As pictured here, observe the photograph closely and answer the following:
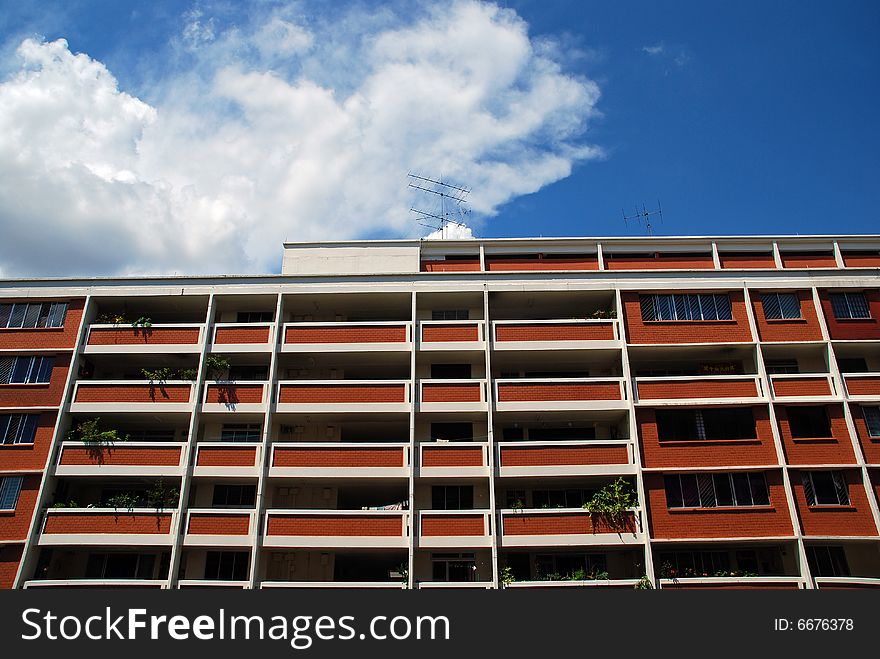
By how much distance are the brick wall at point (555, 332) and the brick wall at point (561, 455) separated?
15.8 ft

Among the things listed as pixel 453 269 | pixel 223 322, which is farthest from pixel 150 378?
pixel 453 269

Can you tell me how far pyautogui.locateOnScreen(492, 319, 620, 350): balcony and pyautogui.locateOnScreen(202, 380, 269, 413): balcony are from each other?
32.9 ft

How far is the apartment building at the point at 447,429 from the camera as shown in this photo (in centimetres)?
2317

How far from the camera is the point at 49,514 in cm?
2342

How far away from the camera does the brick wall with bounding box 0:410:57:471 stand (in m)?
24.1

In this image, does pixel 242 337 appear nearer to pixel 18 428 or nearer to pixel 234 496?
pixel 234 496

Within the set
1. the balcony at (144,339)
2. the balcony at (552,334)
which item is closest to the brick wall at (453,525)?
the balcony at (552,334)

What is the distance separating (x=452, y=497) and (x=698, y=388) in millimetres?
11070

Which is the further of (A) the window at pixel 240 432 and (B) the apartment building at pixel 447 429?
(A) the window at pixel 240 432

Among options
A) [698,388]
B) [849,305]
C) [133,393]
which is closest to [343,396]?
[133,393]

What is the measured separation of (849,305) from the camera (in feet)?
87.7

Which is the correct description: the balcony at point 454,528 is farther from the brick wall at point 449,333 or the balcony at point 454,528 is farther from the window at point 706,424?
the window at point 706,424

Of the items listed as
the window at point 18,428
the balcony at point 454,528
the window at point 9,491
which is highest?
the window at point 18,428

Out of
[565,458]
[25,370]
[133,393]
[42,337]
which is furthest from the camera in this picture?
[42,337]
